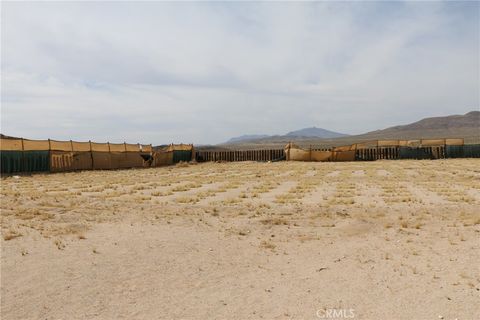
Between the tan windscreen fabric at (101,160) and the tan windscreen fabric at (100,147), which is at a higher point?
the tan windscreen fabric at (100,147)

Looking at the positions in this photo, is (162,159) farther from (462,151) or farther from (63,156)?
(462,151)

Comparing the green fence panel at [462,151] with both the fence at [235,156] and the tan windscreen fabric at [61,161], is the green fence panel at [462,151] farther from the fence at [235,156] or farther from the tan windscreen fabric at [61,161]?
the tan windscreen fabric at [61,161]

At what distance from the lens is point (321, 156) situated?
44.0 m

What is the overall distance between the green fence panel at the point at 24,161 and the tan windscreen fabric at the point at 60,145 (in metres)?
0.90

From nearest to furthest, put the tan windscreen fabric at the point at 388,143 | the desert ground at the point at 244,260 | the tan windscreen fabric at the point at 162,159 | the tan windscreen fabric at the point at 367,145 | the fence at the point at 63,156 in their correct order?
the desert ground at the point at 244,260, the fence at the point at 63,156, the tan windscreen fabric at the point at 162,159, the tan windscreen fabric at the point at 367,145, the tan windscreen fabric at the point at 388,143

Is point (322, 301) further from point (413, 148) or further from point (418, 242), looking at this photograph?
point (413, 148)

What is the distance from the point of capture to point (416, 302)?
5.46m

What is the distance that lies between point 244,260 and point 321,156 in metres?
37.6

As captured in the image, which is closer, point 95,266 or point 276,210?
point 95,266

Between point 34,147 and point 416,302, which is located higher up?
point 34,147

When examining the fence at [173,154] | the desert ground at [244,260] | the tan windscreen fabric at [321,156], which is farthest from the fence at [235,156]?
the desert ground at [244,260]

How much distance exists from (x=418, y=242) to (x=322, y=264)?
2404mm

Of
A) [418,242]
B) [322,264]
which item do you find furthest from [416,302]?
[418,242]

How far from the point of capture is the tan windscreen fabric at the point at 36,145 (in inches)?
1159
